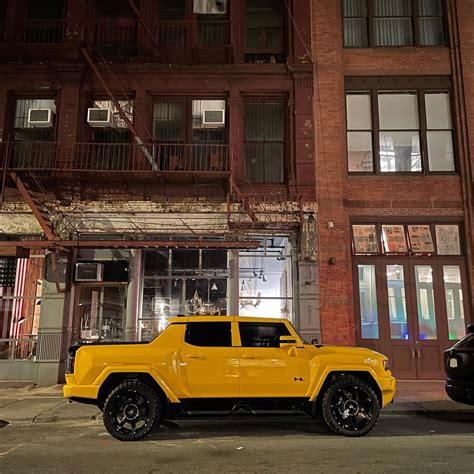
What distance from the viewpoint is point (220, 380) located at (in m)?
7.48

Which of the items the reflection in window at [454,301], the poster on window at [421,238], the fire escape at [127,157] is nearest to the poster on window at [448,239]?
the poster on window at [421,238]

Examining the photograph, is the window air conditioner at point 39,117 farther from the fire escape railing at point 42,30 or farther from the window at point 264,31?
the window at point 264,31

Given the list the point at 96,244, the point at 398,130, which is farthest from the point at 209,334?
the point at 398,130

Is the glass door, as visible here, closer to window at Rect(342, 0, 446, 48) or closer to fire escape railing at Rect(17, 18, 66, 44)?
window at Rect(342, 0, 446, 48)

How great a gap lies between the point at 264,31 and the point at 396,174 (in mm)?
6407

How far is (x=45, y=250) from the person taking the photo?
1341cm

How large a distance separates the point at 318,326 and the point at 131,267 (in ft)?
18.8

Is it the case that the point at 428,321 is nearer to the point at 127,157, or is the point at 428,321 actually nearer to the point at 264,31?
the point at 127,157

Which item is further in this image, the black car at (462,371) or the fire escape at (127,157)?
the fire escape at (127,157)

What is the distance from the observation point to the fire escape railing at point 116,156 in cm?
1399

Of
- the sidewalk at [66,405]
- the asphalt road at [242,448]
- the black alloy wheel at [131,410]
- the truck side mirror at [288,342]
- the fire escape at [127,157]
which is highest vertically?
the fire escape at [127,157]

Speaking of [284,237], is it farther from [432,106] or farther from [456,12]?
[456,12]

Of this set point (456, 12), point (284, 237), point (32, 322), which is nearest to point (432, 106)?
point (456, 12)

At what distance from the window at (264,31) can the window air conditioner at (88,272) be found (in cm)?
816
